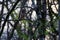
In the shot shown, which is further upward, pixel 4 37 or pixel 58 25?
pixel 58 25

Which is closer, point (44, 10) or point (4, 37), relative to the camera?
point (44, 10)

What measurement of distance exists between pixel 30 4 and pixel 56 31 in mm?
562

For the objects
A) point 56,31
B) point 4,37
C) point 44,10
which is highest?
point 44,10

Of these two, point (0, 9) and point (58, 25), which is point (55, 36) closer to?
point (58, 25)

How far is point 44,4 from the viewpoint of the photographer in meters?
2.47

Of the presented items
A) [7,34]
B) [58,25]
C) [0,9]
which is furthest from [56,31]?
[0,9]

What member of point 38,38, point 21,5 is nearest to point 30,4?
point 21,5

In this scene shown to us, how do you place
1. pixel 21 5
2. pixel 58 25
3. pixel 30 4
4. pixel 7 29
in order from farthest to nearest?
1. pixel 7 29
2. pixel 30 4
3. pixel 21 5
4. pixel 58 25

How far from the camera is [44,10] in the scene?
2.40 m

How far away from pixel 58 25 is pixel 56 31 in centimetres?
16

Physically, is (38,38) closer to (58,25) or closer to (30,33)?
(30,33)

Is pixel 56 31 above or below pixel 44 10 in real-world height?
below

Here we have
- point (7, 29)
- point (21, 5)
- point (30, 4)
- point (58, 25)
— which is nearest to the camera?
point (58, 25)

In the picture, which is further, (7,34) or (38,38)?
(7,34)
